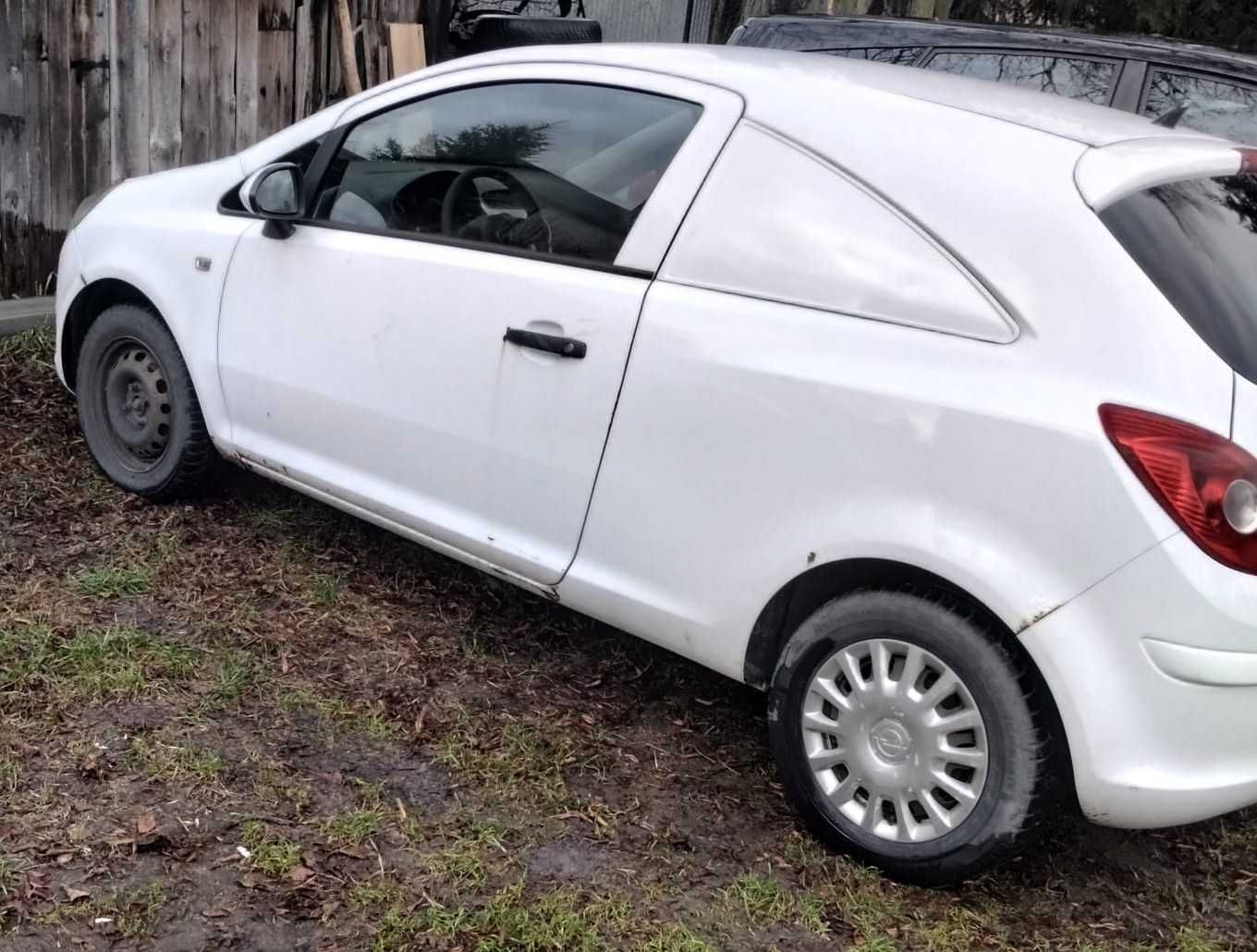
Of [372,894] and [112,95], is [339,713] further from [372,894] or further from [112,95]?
[112,95]

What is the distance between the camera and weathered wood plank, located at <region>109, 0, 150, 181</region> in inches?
246

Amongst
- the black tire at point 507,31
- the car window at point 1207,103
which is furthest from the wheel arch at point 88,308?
the black tire at point 507,31

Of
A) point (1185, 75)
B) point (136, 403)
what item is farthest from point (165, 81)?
point (1185, 75)

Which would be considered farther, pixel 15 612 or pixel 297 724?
pixel 15 612

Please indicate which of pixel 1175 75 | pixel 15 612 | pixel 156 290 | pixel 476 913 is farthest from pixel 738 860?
pixel 1175 75

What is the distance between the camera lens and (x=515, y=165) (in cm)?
375

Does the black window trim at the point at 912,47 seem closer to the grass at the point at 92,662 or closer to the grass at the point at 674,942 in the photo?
the grass at the point at 92,662

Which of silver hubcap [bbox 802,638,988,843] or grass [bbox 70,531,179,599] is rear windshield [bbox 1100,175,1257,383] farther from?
grass [bbox 70,531,179,599]

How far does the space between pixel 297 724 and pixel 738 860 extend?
121 cm

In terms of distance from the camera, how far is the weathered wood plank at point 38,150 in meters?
5.95

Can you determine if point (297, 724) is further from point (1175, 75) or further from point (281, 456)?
point (1175, 75)

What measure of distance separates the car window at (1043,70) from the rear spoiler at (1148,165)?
2.73 meters

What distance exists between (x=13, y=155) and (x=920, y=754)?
5087 mm

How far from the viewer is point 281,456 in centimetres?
421
